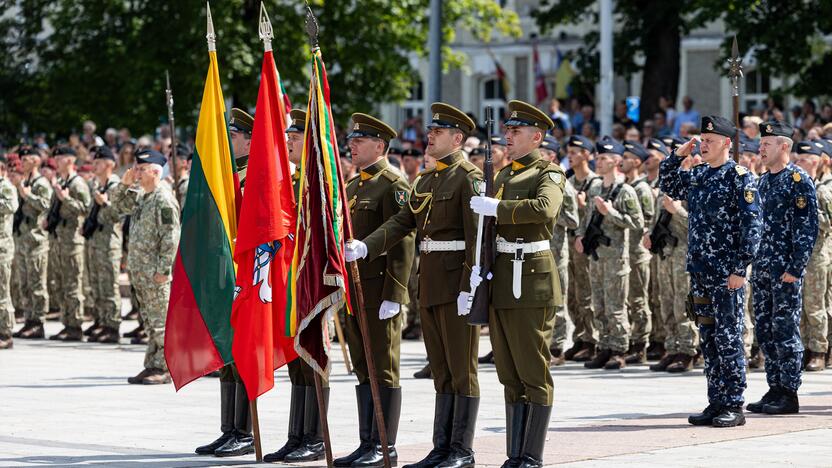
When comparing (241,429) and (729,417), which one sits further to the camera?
(729,417)

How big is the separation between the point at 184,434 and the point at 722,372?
373 centimetres

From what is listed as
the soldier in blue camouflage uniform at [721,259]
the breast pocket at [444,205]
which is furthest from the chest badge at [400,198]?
the soldier in blue camouflage uniform at [721,259]

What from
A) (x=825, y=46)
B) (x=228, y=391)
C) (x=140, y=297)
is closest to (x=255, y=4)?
(x=825, y=46)

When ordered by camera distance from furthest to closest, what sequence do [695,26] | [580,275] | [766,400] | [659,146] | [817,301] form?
[695,26] → [580,275] → [659,146] → [817,301] → [766,400]

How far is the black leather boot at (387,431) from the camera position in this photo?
9.48 metres

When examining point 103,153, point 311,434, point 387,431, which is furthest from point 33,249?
point 387,431

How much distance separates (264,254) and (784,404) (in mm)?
4081

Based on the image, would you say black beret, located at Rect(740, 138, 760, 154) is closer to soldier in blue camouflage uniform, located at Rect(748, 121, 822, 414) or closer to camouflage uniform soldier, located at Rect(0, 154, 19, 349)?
soldier in blue camouflage uniform, located at Rect(748, 121, 822, 414)

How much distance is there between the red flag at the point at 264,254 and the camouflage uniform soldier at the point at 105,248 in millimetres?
8212

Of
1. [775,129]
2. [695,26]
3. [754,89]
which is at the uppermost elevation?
[695,26]

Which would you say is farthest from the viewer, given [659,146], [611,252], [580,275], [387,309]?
[580,275]

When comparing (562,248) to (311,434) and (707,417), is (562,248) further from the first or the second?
(311,434)

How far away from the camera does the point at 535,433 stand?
8922mm

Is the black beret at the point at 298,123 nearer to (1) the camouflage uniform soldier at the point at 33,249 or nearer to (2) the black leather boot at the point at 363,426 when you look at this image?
(2) the black leather boot at the point at 363,426
